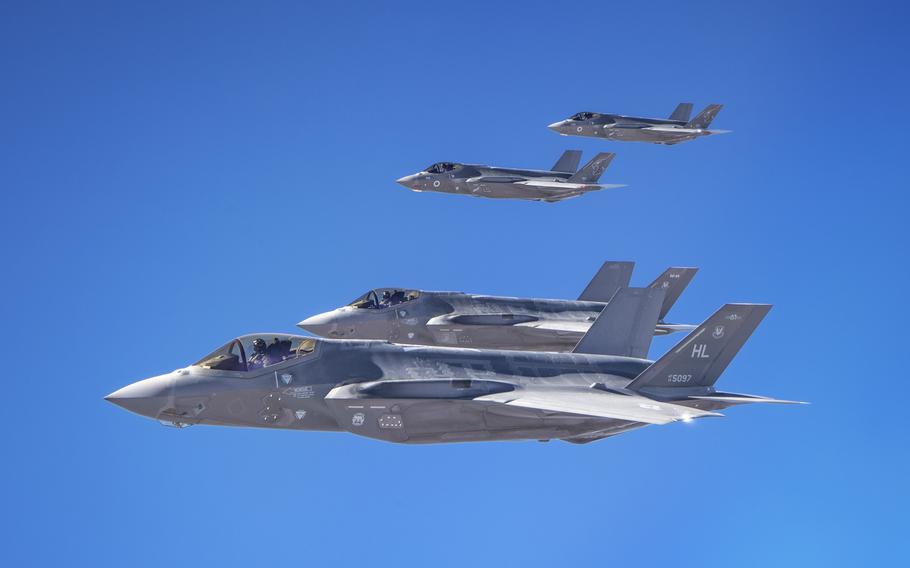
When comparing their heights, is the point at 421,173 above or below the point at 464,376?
above

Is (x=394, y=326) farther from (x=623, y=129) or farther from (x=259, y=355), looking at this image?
(x=623, y=129)

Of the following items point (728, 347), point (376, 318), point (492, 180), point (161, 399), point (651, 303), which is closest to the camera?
point (161, 399)

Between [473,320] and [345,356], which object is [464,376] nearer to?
[345,356]

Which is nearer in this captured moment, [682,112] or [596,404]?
[596,404]

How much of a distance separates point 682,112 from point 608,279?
29834 mm

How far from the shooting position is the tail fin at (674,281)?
112 ft

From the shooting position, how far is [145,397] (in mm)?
17641

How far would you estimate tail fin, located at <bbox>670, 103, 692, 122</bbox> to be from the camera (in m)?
63.1

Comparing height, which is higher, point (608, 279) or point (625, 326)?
point (608, 279)

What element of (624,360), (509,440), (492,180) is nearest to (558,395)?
(509,440)

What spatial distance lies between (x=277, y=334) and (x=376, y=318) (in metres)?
13.1

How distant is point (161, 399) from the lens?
58.3ft

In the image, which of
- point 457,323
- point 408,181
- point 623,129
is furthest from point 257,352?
point 623,129

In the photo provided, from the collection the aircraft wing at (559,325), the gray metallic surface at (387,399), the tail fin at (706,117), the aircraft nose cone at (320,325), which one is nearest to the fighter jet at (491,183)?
the aircraft wing at (559,325)
